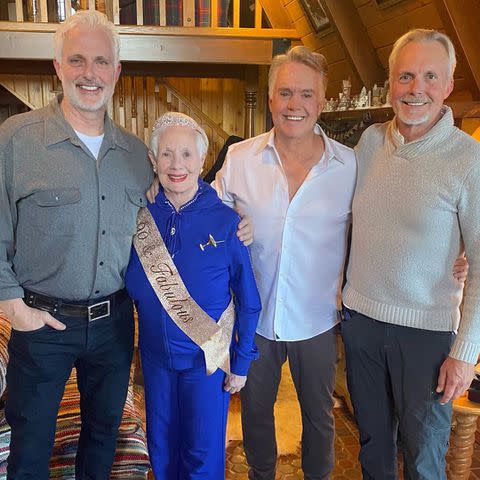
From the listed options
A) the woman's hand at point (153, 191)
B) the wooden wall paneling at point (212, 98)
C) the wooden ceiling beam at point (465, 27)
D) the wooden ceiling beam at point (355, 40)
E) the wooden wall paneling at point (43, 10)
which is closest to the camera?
the woman's hand at point (153, 191)

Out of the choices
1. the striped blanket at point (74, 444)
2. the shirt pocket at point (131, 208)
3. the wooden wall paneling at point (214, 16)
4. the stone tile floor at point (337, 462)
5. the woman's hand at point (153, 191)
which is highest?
the wooden wall paneling at point (214, 16)

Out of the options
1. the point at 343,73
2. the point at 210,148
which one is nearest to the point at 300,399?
the point at 343,73

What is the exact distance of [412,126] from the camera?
1471mm

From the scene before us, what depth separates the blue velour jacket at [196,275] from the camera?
1519 mm

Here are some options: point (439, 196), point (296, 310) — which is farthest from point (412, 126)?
point (296, 310)

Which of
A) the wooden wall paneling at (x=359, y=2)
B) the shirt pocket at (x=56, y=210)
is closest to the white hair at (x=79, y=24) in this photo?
the shirt pocket at (x=56, y=210)

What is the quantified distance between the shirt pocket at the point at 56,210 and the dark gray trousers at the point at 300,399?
743 millimetres

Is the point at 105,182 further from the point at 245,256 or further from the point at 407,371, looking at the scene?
the point at 407,371

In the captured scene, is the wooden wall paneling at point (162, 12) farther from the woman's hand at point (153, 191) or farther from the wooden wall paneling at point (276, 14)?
the woman's hand at point (153, 191)

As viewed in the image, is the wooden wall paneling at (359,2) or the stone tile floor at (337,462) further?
the wooden wall paneling at (359,2)

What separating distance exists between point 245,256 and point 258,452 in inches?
31.2

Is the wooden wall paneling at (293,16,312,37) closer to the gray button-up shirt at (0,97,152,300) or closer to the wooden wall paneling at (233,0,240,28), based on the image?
the wooden wall paneling at (233,0,240,28)

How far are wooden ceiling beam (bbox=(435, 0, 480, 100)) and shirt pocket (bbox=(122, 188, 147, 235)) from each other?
1.49 meters

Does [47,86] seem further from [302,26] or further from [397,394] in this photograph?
[397,394]
